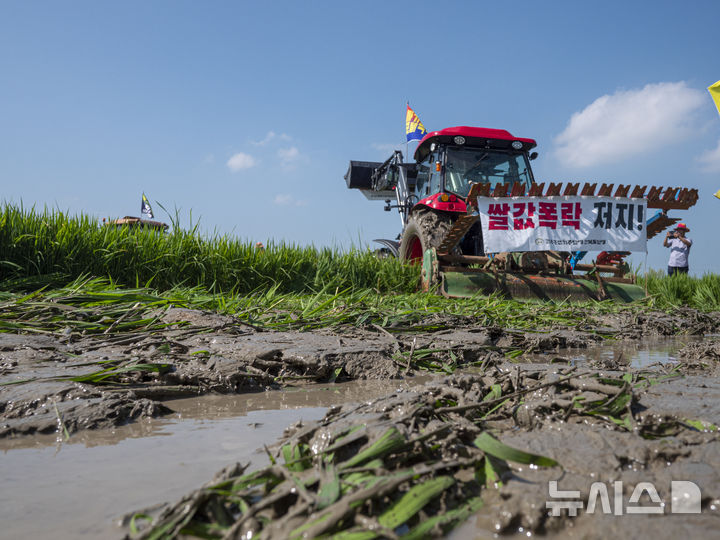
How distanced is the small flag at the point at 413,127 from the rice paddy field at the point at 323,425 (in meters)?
7.59

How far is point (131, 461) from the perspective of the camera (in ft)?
3.73

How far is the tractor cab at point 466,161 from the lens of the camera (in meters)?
6.76

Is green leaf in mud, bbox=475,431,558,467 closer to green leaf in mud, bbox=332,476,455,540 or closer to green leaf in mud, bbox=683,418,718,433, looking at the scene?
green leaf in mud, bbox=332,476,455,540

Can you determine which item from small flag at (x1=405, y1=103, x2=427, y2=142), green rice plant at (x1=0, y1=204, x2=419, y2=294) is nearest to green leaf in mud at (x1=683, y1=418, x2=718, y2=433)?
green rice plant at (x1=0, y1=204, x2=419, y2=294)

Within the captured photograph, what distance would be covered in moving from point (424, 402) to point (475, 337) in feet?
5.50

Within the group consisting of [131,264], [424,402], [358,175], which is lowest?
[424,402]

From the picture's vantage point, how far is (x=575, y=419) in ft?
4.11

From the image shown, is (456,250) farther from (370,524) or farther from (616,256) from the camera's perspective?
(370,524)

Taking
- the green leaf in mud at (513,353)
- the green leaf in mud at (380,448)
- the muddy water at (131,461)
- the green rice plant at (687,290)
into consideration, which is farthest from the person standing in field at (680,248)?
the green leaf in mud at (380,448)

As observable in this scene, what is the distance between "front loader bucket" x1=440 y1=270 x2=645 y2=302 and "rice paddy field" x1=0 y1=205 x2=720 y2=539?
2.67 m

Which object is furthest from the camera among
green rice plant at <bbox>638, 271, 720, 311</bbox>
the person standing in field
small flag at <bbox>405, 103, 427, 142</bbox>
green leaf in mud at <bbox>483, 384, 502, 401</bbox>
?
small flag at <bbox>405, 103, 427, 142</bbox>

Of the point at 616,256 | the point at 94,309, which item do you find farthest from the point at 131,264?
the point at 616,256

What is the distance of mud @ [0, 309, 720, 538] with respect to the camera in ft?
2.90

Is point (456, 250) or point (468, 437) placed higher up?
point (456, 250)
